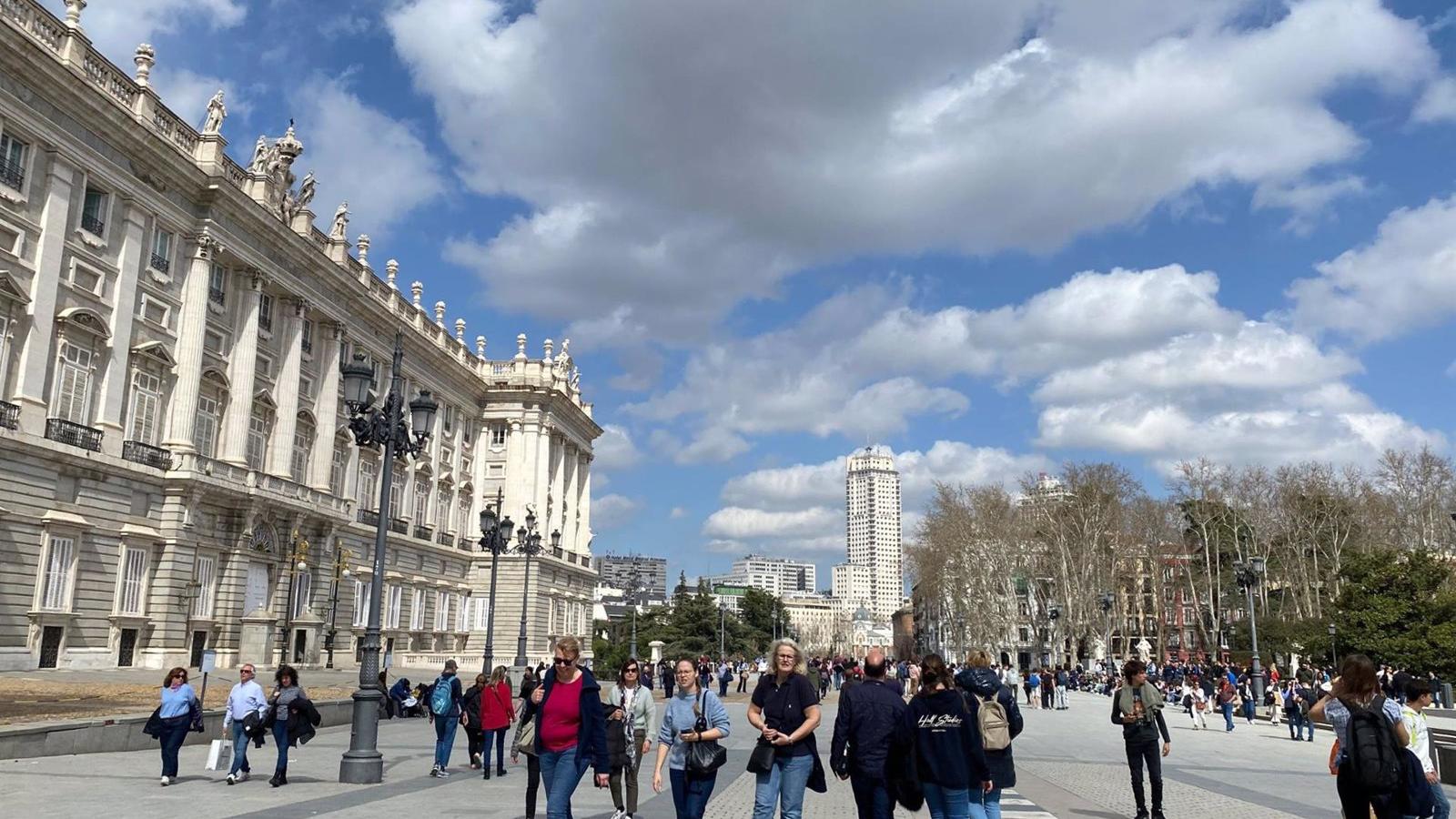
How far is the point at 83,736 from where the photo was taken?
15.2 metres

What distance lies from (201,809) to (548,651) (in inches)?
2123

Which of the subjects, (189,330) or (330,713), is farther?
(189,330)

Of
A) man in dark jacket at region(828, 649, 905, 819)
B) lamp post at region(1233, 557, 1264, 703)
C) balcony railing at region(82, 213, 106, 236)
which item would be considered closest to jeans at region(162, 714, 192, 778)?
man in dark jacket at region(828, 649, 905, 819)

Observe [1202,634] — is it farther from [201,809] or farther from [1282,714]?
[201,809]

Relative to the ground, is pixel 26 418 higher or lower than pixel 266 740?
higher

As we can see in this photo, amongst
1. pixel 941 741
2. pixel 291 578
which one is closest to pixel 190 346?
pixel 291 578

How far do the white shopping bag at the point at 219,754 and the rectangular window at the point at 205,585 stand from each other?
2168cm

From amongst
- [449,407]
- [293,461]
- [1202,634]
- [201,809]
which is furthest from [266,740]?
[1202,634]

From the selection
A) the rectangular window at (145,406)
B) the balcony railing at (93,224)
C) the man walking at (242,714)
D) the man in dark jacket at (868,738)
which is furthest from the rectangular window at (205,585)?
the man in dark jacket at (868,738)

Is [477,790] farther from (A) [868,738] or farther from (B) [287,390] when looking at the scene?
(B) [287,390]

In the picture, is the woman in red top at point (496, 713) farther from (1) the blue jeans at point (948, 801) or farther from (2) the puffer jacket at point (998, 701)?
(1) the blue jeans at point (948, 801)

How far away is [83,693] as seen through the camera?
2122 cm

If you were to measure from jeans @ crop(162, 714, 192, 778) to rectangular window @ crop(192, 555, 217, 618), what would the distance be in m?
22.0

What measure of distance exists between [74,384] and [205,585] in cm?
808
